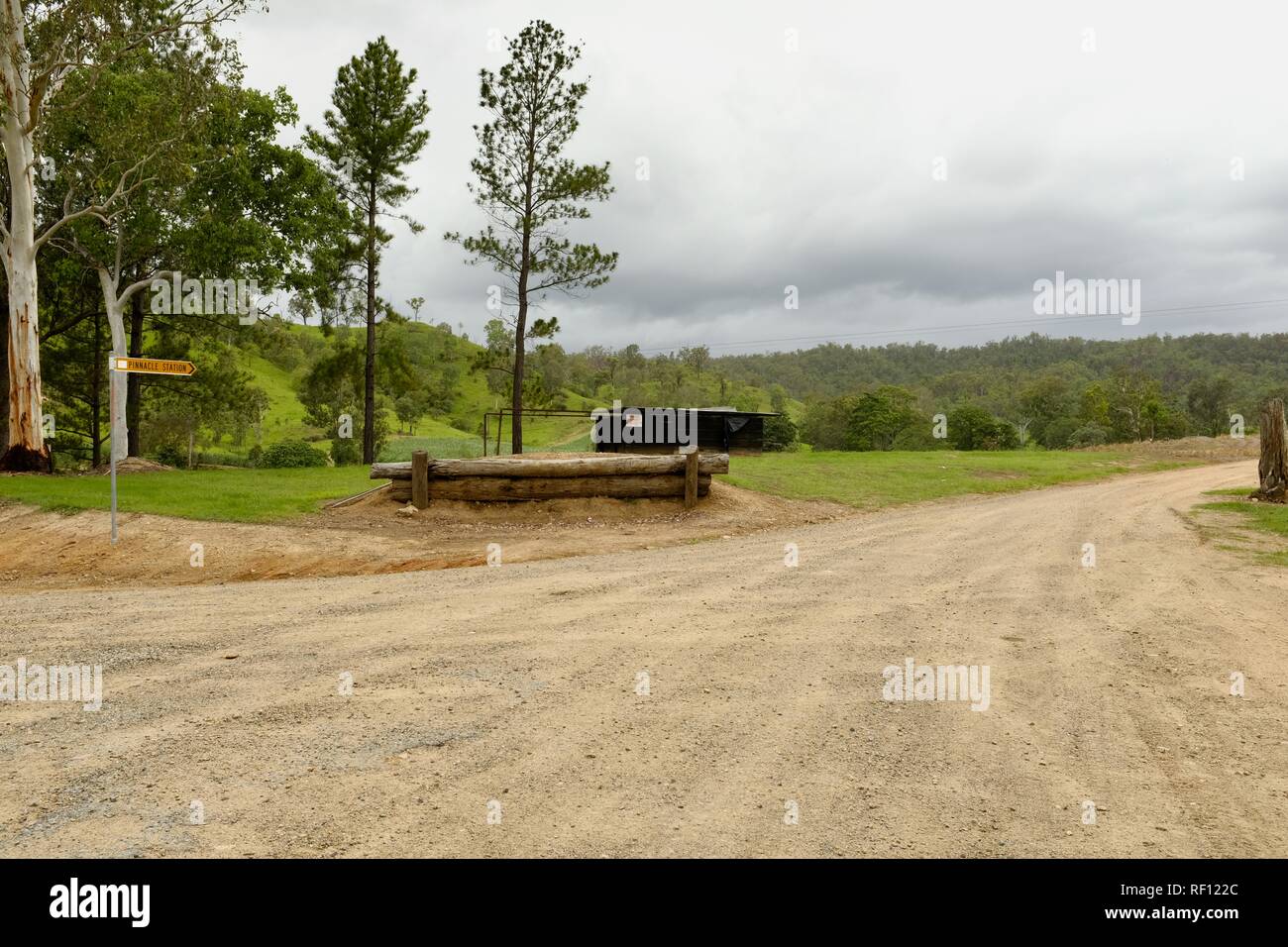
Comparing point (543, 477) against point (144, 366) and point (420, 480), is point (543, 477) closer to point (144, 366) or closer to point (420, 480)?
point (420, 480)

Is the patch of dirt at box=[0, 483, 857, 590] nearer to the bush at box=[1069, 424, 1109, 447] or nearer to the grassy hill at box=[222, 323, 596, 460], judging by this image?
the grassy hill at box=[222, 323, 596, 460]

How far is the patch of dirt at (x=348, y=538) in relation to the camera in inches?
444

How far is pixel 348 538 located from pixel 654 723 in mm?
9662

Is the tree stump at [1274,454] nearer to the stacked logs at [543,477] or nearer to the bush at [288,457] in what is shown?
the stacked logs at [543,477]

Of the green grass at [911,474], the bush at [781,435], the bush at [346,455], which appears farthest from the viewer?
the bush at [781,435]

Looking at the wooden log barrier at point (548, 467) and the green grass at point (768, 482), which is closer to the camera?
the green grass at point (768, 482)

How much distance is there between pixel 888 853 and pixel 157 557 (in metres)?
11.8

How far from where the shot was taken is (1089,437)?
221 ft

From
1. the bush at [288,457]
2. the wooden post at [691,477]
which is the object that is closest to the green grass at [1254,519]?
the wooden post at [691,477]

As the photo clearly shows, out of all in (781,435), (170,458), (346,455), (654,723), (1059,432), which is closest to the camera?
(654,723)

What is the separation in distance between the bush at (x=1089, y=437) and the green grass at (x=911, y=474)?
115ft

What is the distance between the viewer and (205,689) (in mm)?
5359

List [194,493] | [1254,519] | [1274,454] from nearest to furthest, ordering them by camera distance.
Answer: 1. [1254,519]
2. [194,493]
3. [1274,454]

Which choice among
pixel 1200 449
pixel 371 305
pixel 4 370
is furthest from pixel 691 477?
pixel 1200 449
